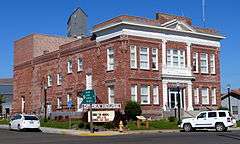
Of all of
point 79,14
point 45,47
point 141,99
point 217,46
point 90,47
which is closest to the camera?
point 141,99

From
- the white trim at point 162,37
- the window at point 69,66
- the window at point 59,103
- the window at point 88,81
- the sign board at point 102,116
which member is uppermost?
the white trim at point 162,37

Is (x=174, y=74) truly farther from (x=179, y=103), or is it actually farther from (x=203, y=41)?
(x=203, y=41)

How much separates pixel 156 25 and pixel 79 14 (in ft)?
116

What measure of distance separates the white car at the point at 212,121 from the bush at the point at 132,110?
287 inches

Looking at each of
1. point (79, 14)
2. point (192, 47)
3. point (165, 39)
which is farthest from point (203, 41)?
point (79, 14)

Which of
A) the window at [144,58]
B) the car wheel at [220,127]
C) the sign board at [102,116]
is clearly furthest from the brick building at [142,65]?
the car wheel at [220,127]

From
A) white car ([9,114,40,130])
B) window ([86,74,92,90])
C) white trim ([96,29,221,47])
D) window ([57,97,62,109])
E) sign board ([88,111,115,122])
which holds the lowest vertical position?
white car ([9,114,40,130])

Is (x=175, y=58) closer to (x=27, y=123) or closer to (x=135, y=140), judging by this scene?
(x=27, y=123)

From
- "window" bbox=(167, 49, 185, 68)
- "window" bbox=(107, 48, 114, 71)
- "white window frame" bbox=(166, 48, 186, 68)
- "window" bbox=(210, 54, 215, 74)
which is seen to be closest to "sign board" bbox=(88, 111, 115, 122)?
"window" bbox=(107, 48, 114, 71)

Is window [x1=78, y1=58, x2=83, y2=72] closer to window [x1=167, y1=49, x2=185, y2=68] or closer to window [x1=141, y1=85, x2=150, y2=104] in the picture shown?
window [x1=141, y1=85, x2=150, y2=104]

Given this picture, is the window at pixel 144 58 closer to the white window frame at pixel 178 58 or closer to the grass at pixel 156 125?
the white window frame at pixel 178 58

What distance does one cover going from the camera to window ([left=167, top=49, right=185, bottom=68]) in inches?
2064

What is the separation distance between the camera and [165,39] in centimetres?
5197

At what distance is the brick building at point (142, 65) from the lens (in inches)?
1924
